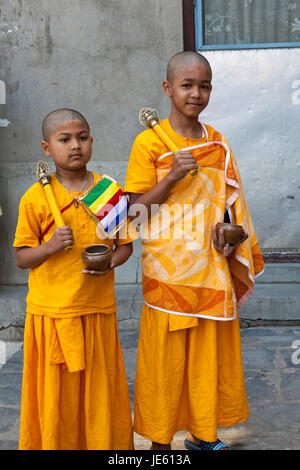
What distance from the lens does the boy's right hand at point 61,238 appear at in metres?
2.03

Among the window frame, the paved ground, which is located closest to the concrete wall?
the window frame

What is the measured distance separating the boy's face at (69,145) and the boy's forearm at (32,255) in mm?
335

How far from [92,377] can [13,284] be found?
2.77 meters

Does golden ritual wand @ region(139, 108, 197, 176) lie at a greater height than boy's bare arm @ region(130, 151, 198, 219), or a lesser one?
greater

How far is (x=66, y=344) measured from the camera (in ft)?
7.06

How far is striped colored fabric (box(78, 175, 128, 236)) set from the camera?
219 cm

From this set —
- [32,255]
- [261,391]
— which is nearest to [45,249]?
[32,255]

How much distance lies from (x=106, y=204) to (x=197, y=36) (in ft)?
10.3

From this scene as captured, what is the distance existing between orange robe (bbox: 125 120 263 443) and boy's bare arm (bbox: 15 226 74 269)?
40 cm

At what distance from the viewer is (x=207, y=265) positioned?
2.38 m

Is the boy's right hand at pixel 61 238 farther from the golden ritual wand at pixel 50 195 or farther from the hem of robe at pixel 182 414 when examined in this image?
the hem of robe at pixel 182 414

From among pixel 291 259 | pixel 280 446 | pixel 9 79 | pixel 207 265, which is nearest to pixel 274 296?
pixel 291 259

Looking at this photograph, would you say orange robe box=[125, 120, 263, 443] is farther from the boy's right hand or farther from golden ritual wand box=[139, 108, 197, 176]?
the boy's right hand
